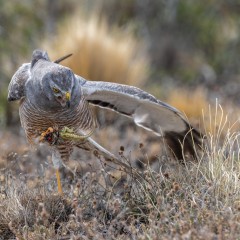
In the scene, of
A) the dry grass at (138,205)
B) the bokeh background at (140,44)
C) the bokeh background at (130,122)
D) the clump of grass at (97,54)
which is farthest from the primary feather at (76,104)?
the clump of grass at (97,54)

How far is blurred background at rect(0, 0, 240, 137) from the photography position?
1177 cm

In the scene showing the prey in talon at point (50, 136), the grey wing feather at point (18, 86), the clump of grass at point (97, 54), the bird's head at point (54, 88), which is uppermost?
the bird's head at point (54, 88)

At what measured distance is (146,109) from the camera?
6938 millimetres

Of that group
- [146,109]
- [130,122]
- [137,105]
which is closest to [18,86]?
[137,105]

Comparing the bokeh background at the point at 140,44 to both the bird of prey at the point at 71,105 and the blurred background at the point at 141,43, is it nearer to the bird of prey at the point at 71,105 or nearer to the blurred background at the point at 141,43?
the blurred background at the point at 141,43

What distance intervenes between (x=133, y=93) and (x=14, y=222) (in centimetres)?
187

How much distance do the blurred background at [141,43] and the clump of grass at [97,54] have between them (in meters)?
0.02

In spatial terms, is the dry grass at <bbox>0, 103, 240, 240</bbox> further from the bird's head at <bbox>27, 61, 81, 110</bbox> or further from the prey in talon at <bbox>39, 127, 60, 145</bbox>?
the bird's head at <bbox>27, 61, 81, 110</bbox>

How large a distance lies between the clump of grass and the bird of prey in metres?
4.55

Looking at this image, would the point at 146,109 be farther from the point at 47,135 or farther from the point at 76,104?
the point at 47,135

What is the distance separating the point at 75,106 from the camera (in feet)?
20.4

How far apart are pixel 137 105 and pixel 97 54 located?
5082 mm

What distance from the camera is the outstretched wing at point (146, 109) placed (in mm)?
6570

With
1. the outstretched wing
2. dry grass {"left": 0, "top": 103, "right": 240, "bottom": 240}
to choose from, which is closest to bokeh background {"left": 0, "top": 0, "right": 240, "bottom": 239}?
dry grass {"left": 0, "top": 103, "right": 240, "bottom": 240}
